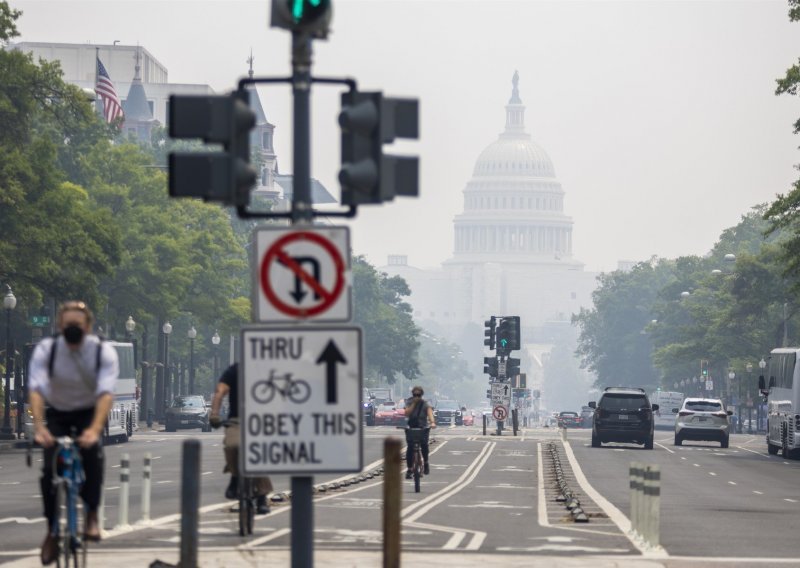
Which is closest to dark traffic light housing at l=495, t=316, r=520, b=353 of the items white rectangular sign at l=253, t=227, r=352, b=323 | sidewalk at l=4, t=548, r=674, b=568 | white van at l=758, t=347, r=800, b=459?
white van at l=758, t=347, r=800, b=459

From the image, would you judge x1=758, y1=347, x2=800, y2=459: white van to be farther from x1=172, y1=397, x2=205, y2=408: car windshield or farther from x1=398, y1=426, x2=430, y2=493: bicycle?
x1=172, y1=397, x2=205, y2=408: car windshield

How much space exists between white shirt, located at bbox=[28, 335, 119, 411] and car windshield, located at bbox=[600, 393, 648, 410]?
48.9m

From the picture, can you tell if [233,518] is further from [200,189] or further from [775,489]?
[775,489]

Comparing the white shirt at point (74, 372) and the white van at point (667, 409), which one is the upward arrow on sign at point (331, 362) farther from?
the white van at point (667, 409)

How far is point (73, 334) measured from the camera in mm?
12695

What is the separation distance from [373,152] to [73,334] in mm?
2451

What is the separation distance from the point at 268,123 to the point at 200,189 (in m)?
178

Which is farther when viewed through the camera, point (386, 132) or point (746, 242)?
point (746, 242)

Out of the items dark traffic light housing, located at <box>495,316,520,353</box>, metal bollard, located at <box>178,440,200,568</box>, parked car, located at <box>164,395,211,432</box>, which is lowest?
metal bollard, located at <box>178,440,200,568</box>

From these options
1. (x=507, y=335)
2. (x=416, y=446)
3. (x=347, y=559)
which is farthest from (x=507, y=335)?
(x=347, y=559)

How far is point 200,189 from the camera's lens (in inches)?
436

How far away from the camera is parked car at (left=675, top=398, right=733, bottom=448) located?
67688 mm

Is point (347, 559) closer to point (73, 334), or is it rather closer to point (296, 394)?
point (73, 334)

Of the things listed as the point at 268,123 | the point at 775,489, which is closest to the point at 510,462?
the point at 775,489
